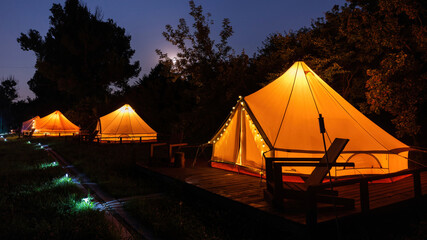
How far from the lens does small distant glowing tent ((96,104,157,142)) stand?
1948cm

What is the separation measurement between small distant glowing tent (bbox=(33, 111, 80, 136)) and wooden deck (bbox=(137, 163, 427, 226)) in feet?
85.4

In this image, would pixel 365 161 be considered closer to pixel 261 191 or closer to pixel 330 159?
pixel 330 159

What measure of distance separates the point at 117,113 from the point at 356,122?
1673cm

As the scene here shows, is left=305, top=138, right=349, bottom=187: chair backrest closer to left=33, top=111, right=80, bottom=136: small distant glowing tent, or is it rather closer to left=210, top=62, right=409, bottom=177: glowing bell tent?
left=210, top=62, right=409, bottom=177: glowing bell tent

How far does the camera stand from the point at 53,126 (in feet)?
99.0

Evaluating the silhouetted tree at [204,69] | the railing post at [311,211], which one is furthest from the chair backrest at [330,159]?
the silhouetted tree at [204,69]

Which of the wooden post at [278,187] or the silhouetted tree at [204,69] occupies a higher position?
the silhouetted tree at [204,69]

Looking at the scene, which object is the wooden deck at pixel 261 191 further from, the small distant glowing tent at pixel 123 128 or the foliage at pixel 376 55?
the small distant glowing tent at pixel 123 128

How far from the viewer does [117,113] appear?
20.4 m

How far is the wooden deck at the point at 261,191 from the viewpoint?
13.9 feet

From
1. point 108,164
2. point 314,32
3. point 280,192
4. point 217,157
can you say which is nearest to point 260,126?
point 217,157

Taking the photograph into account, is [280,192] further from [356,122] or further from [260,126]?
[356,122]

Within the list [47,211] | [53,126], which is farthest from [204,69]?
[53,126]

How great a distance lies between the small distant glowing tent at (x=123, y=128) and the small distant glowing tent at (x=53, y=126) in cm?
1305
